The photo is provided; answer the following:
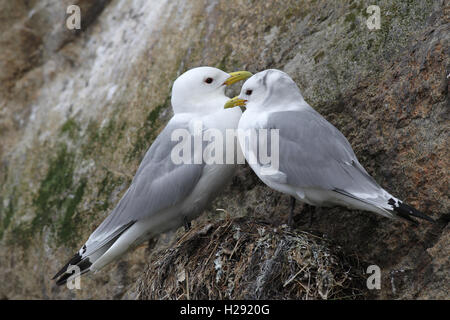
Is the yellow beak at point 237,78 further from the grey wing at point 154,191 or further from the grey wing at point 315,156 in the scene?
the grey wing at point 315,156

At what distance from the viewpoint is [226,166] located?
3.56 metres

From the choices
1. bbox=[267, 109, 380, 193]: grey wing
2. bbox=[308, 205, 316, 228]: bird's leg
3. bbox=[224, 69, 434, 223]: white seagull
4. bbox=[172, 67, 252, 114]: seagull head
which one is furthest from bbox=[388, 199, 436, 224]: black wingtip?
bbox=[172, 67, 252, 114]: seagull head

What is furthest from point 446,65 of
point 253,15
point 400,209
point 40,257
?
point 40,257

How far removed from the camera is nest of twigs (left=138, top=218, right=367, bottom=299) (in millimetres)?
2963

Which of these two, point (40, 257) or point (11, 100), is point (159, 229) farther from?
point (11, 100)

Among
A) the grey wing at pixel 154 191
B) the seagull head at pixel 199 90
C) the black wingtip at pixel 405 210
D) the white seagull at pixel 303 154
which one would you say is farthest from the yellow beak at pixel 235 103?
the black wingtip at pixel 405 210

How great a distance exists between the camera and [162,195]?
352cm

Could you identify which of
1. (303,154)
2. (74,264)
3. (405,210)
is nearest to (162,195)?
(74,264)

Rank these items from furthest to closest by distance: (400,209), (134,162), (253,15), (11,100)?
(11,100) < (134,162) < (253,15) < (400,209)

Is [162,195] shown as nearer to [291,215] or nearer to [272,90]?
[291,215]

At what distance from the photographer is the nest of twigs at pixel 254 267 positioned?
2.96 meters

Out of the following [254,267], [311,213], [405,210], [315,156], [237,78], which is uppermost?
[237,78]

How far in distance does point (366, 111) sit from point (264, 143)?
0.73 m

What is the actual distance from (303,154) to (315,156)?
65mm
